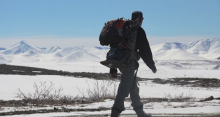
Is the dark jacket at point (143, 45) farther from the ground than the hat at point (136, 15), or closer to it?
closer to it

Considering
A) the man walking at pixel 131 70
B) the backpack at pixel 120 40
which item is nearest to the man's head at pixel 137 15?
the man walking at pixel 131 70

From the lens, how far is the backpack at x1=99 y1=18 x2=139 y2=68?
14.8ft

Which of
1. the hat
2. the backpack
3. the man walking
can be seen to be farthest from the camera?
the hat

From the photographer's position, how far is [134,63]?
475cm

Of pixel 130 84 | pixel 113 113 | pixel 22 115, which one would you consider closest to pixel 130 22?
pixel 130 84

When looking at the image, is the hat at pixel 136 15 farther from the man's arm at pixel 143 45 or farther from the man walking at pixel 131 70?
the man's arm at pixel 143 45

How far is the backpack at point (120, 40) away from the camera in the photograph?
4.50 meters

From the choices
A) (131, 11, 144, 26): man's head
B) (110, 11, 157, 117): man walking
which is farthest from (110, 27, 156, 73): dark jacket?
(131, 11, 144, 26): man's head

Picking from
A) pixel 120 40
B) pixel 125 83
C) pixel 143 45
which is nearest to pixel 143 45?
pixel 143 45

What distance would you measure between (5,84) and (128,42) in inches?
435

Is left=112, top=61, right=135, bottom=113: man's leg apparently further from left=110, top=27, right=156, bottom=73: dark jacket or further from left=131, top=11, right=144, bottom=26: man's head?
left=131, top=11, right=144, bottom=26: man's head

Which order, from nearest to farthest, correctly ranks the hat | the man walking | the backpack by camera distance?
the backpack → the man walking → the hat

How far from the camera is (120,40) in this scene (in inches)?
178

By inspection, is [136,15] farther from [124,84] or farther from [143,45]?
[124,84]
